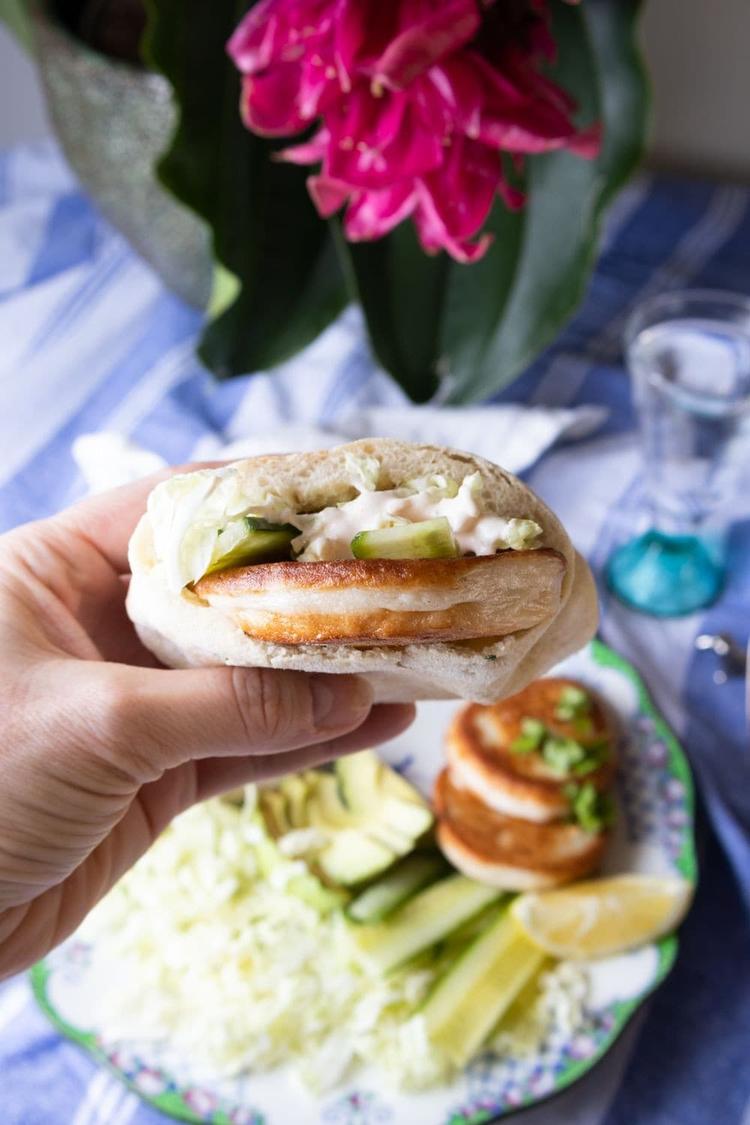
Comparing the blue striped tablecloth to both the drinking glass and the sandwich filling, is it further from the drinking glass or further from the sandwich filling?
the sandwich filling

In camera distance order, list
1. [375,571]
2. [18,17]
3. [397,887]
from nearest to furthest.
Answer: [375,571]
[397,887]
[18,17]

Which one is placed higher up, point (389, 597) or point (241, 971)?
point (389, 597)

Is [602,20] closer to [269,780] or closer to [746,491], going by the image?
[746,491]

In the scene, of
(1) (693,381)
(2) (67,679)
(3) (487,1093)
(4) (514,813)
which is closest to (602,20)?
(1) (693,381)

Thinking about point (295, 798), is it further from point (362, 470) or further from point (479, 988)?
point (362, 470)

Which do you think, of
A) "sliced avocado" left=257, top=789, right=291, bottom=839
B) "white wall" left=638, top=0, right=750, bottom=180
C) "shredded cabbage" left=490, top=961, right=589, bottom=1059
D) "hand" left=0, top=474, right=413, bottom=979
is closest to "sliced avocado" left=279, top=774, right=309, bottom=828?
"sliced avocado" left=257, top=789, right=291, bottom=839

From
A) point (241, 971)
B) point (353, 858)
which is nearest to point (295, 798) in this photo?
point (353, 858)
